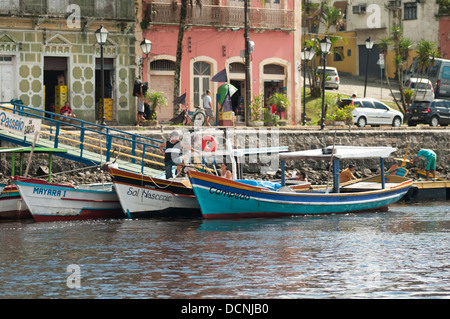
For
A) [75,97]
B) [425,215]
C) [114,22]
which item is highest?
[114,22]

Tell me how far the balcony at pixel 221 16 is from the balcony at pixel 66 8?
1.23 metres

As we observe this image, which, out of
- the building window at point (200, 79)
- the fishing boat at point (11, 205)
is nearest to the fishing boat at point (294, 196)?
the fishing boat at point (11, 205)

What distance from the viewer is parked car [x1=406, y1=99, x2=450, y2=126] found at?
4347cm

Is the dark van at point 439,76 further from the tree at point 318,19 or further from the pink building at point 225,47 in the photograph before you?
the pink building at point 225,47

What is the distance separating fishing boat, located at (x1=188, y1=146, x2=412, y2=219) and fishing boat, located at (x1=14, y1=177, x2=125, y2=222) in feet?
8.39

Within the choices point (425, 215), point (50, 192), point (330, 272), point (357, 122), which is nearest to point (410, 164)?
point (357, 122)

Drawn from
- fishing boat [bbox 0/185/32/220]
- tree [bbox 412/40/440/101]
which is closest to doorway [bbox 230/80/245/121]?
tree [bbox 412/40/440/101]

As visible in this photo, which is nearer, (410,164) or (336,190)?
(336,190)

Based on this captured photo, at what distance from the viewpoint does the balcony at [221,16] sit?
38.1 metres

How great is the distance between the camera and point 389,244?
20266 millimetres

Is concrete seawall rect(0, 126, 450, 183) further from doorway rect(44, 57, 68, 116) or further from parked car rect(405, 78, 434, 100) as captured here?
parked car rect(405, 78, 434, 100)

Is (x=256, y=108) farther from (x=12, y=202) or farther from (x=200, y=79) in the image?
(x=12, y=202)
